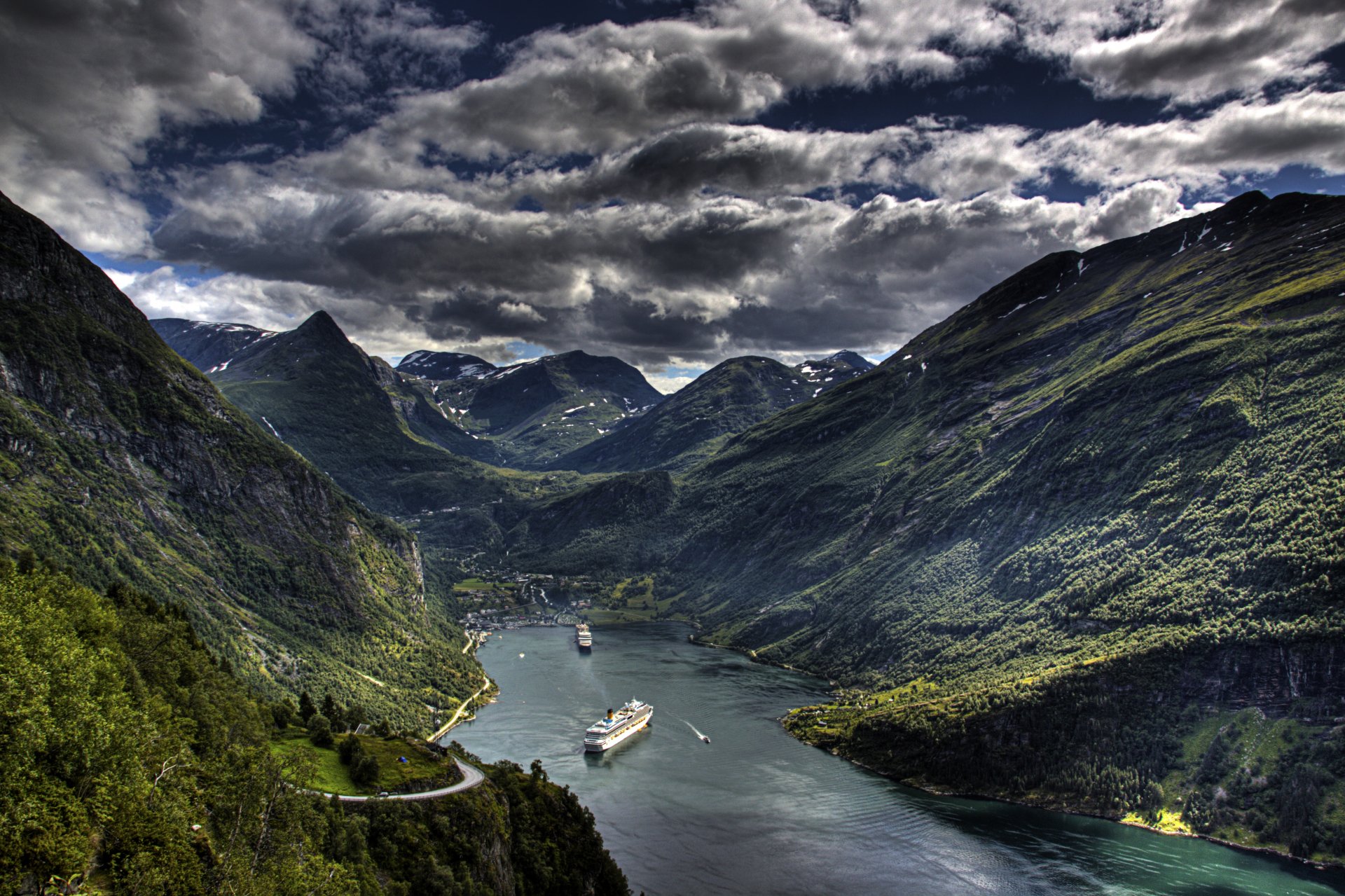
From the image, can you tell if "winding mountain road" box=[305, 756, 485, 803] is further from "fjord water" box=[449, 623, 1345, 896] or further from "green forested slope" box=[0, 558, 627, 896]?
"fjord water" box=[449, 623, 1345, 896]

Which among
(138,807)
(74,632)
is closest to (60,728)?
(138,807)

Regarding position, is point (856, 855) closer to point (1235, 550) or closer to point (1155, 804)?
point (1155, 804)

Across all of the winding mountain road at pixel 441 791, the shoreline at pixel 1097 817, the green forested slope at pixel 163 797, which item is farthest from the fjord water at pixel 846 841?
the green forested slope at pixel 163 797

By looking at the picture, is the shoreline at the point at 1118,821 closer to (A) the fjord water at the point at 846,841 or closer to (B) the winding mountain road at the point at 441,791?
(A) the fjord water at the point at 846,841

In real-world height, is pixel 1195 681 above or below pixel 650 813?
above

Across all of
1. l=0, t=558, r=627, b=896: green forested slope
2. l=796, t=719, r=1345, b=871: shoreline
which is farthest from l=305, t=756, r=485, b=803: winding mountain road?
l=796, t=719, r=1345, b=871: shoreline

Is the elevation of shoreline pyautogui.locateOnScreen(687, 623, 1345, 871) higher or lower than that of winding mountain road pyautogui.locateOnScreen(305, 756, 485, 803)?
lower

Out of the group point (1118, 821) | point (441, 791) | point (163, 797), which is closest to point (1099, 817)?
point (1118, 821)
